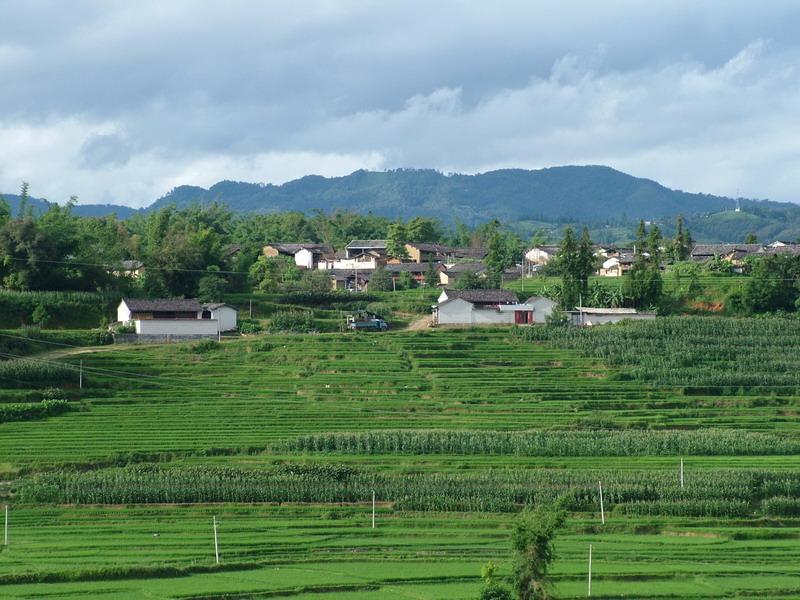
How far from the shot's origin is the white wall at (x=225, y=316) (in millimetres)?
66062

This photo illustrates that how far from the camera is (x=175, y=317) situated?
2564 inches

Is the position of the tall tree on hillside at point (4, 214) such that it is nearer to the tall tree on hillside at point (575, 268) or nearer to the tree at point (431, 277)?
the tree at point (431, 277)

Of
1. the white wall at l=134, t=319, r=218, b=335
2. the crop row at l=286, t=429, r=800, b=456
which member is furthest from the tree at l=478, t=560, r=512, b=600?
the white wall at l=134, t=319, r=218, b=335

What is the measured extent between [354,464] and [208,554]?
→ 1210cm

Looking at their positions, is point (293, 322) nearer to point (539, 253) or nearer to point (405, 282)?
point (405, 282)

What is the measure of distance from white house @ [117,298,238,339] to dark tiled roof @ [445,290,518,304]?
1335 centimetres

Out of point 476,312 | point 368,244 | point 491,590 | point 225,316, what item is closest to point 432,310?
point 476,312

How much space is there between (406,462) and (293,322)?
25.4 meters

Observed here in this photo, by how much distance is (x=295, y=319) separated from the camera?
221 ft

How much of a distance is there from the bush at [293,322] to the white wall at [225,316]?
2.15 meters

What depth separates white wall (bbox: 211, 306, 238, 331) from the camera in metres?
66.1

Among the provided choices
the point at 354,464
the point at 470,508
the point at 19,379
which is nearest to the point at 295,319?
the point at 19,379

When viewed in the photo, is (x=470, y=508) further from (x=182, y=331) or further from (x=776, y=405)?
(x=182, y=331)

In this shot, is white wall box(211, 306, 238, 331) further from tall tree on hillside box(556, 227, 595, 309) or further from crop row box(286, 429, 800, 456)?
crop row box(286, 429, 800, 456)
